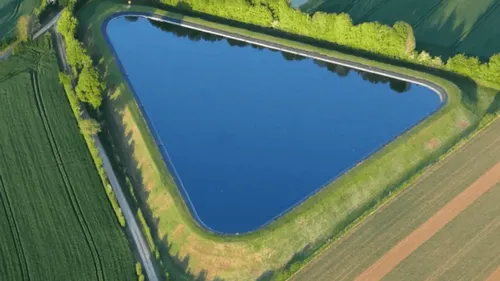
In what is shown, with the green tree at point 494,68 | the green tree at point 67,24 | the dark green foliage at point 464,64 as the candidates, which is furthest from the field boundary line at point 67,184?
the green tree at point 494,68

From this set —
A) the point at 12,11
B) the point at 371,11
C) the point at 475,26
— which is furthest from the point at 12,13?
the point at 475,26

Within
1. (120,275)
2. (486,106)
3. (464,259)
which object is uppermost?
(486,106)

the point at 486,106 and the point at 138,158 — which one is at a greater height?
the point at 486,106

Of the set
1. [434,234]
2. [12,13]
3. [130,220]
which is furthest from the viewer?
[12,13]

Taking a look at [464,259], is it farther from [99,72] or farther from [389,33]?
[99,72]

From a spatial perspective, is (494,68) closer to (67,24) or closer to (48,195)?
(48,195)

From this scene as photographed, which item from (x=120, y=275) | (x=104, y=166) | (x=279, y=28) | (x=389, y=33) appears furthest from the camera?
(x=279, y=28)

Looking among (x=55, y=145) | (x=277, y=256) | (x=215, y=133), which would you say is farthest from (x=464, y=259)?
(x=55, y=145)
